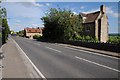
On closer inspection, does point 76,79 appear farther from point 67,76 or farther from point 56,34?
point 56,34

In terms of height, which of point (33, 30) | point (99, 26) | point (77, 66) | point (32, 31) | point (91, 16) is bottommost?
point (77, 66)

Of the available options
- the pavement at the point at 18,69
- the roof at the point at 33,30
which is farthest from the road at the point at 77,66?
the roof at the point at 33,30

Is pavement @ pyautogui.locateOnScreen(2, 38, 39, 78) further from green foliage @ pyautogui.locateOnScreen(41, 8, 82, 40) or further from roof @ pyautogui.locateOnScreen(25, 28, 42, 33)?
roof @ pyautogui.locateOnScreen(25, 28, 42, 33)

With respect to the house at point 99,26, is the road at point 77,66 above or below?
below

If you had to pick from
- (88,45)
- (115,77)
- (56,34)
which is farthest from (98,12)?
(115,77)

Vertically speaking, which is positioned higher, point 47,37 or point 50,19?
point 50,19

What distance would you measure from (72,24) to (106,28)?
529 inches

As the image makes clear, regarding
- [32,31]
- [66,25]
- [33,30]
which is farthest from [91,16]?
[33,30]

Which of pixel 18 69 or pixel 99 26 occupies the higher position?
pixel 99 26

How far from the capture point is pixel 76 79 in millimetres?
10234

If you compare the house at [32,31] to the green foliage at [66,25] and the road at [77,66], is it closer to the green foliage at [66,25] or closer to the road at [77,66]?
the green foliage at [66,25]

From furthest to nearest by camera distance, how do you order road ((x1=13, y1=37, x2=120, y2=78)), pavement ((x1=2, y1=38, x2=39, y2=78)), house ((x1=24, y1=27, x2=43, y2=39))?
house ((x1=24, y1=27, x2=43, y2=39)) → road ((x1=13, y1=37, x2=120, y2=78)) → pavement ((x1=2, y1=38, x2=39, y2=78))

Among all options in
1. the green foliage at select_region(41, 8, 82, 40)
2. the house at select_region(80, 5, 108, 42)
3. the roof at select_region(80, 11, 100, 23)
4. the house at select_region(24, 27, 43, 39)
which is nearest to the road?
the green foliage at select_region(41, 8, 82, 40)

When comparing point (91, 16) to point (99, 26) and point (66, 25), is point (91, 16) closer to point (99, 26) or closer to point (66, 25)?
point (99, 26)
